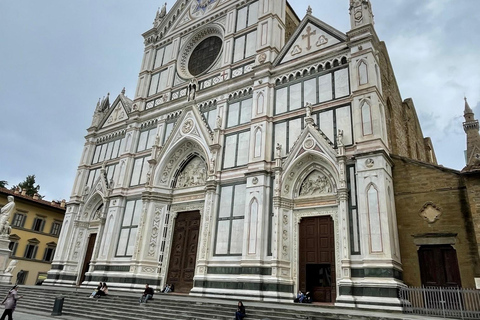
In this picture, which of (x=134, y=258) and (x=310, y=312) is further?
(x=134, y=258)

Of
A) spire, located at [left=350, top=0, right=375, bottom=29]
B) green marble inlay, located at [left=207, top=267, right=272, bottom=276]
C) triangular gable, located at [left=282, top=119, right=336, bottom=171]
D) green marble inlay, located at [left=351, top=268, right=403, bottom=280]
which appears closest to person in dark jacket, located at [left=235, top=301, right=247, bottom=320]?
green marble inlay, located at [left=207, top=267, right=272, bottom=276]

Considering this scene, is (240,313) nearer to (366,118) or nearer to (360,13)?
(366,118)

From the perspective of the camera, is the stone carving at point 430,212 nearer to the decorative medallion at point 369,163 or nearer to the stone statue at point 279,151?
the decorative medallion at point 369,163

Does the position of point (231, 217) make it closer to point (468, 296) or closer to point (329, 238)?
point (329, 238)

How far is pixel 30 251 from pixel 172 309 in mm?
28547

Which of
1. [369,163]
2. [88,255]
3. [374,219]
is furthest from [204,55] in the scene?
[374,219]

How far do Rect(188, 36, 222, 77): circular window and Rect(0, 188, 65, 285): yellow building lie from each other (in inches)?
893

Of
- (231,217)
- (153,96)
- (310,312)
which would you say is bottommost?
(310,312)

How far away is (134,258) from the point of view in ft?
66.1

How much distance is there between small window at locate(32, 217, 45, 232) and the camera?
35.6 meters

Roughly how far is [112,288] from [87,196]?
28.0 ft

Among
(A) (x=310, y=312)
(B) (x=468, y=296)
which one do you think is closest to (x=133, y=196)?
(A) (x=310, y=312)

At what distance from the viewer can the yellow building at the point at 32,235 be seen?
3359 cm

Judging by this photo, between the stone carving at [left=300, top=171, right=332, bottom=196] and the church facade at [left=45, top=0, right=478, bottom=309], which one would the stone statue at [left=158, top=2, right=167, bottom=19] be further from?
the stone carving at [left=300, top=171, right=332, bottom=196]
